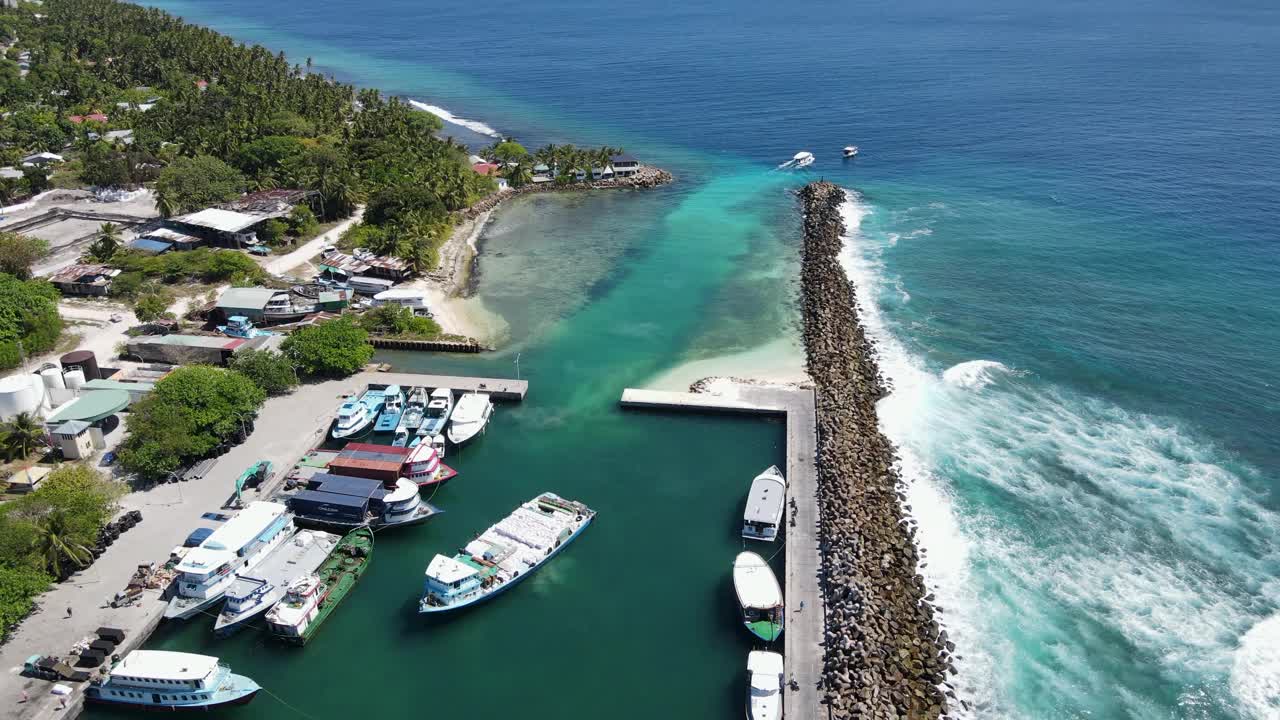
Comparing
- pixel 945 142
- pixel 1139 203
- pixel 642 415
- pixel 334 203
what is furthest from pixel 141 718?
pixel 945 142

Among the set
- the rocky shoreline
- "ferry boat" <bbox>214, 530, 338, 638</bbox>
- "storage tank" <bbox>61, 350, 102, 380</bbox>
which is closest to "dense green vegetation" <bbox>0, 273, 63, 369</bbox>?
"storage tank" <bbox>61, 350, 102, 380</bbox>

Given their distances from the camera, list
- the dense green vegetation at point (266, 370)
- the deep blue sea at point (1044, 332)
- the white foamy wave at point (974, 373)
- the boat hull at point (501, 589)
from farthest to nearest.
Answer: the white foamy wave at point (974, 373) < the dense green vegetation at point (266, 370) < the boat hull at point (501, 589) < the deep blue sea at point (1044, 332)

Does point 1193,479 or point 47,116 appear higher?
point 47,116

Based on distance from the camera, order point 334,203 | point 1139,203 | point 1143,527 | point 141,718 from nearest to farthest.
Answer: point 141,718 < point 1143,527 < point 334,203 < point 1139,203

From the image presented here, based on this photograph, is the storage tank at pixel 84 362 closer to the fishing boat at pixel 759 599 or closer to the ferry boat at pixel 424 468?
the ferry boat at pixel 424 468

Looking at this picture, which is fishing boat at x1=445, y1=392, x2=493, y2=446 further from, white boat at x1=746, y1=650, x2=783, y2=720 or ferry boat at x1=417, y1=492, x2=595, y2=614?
white boat at x1=746, y1=650, x2=783, y2=720

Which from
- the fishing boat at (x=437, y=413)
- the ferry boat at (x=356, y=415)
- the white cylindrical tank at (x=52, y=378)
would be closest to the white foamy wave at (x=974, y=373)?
the fishing boat at (x=437, y=413)

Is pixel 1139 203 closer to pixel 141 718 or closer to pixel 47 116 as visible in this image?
pixel 141 718
